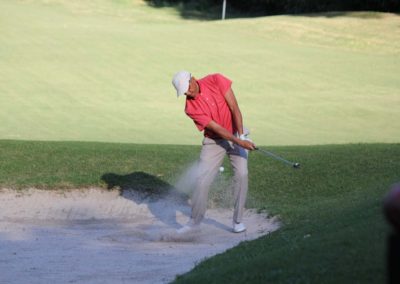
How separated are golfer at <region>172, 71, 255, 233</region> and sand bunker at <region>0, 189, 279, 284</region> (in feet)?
1.59

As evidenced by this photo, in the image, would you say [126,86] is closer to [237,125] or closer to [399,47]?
[399,47]

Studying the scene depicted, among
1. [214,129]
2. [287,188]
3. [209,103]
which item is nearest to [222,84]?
[209,103]

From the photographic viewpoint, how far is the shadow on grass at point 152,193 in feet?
39.9

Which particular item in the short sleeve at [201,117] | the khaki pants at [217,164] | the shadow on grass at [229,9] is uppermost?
the short sleeve at [201,117]

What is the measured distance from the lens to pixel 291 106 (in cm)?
2234

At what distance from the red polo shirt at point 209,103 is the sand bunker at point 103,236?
137 centimetres

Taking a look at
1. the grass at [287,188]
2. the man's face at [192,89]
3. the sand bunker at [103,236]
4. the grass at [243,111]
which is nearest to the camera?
the grass at [287,188]

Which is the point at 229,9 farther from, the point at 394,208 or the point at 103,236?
the point at 394,208

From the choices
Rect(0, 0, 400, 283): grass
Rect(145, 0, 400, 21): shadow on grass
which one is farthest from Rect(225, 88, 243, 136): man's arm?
Rect(145, 0, 400, 21): shadow on grass

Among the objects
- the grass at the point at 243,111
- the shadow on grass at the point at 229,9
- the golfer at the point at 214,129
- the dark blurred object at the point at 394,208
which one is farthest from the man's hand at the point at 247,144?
the shadow on grass at the point at 229,9

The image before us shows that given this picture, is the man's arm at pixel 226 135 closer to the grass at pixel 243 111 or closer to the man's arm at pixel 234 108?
the man's arm at pixel 234 108

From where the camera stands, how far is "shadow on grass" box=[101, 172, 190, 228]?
39.9 feet

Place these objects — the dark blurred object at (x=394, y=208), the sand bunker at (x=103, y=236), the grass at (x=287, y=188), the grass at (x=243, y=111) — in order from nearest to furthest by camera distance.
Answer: the dark blurred object at (x=394, y=208)
the grass at (x=287, y=188)
the grass at (x=243, y=111)
the sand bunker at (x=103, y=236)

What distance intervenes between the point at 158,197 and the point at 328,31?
1921 cm
